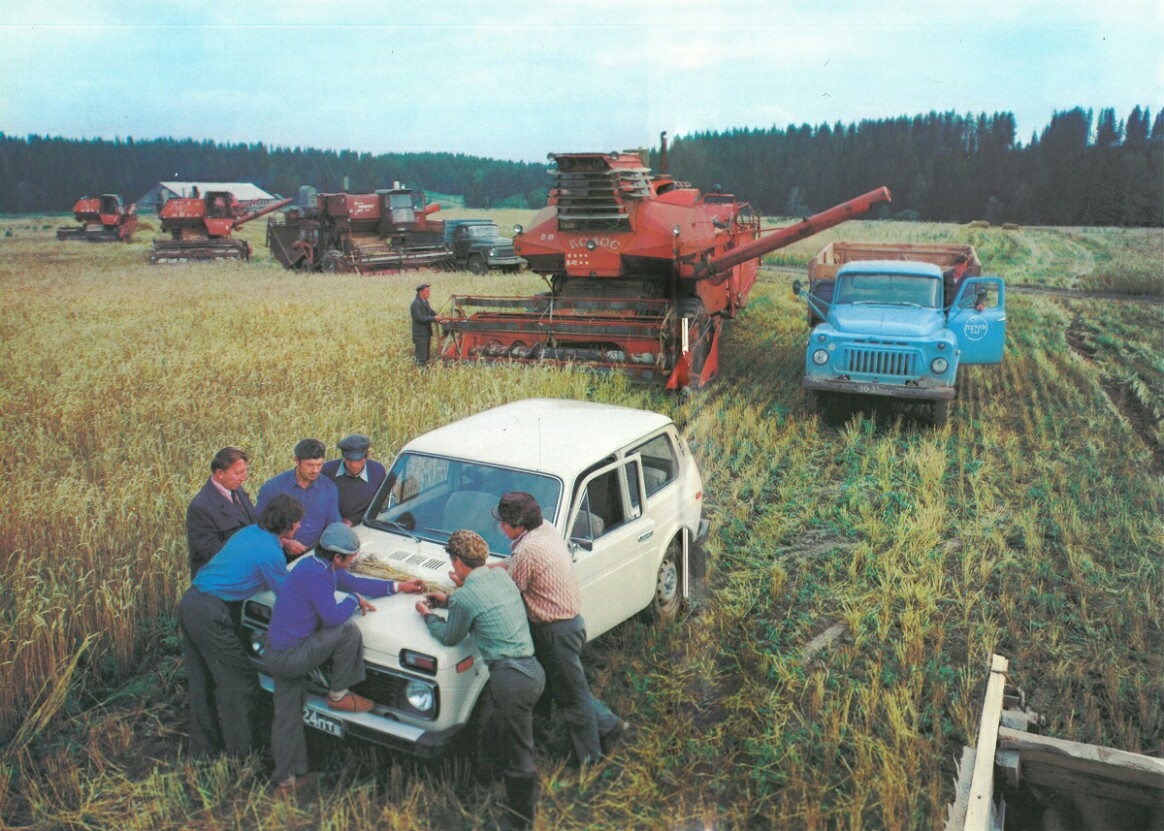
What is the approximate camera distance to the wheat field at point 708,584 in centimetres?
416

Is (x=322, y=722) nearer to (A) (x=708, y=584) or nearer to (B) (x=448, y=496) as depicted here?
(B) (x=448, y=496)

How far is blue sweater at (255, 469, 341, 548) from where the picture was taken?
201 inches

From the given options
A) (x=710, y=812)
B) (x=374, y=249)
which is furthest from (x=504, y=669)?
(x=374, y=249)

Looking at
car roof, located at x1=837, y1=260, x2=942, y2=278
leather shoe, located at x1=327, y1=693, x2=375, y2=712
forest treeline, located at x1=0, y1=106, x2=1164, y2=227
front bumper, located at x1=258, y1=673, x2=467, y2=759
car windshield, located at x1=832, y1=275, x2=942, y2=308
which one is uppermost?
forest treeline, located at x1=0, y1=106, x2=1164, y2=227

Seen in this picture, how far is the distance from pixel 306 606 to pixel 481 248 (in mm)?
26718

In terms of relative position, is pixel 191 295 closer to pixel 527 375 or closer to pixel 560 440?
pixel 527 375

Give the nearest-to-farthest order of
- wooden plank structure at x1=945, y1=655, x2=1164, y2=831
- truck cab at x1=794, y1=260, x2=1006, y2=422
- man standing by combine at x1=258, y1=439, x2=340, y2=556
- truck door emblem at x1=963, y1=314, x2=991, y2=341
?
wooden plank structure at x1=945, y1=655, x2=1164, y2=831 < man standing by combine at x1=258, y1=439, x2=340, y2=556 < truck cab at x1=794, y1=260, x2=1006, y2=422 < truck door emblem at x1=963, y1=314, x2=991, y2=341

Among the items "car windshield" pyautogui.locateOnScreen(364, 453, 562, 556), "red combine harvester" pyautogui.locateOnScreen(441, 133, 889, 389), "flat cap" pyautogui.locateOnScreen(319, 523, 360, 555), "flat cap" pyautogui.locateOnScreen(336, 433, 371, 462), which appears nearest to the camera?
"flat cap" pyautogui.locateOnScreen(319, 523, 360, 555)

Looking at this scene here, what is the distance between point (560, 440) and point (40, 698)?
134 inches

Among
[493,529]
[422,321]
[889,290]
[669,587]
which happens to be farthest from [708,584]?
[422,321]

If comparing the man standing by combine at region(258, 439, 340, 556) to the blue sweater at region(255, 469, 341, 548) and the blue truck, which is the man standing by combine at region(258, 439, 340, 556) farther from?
the blue truck

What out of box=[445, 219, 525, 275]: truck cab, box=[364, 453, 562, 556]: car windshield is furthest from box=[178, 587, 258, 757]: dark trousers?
box=[445, 219, 525, 275]: truck cab

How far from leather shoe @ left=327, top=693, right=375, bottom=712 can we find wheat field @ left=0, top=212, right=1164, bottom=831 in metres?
0.37

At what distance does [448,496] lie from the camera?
5.11 m
